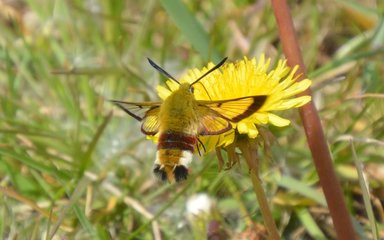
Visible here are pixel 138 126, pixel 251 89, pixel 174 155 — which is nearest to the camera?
pixel 174 155

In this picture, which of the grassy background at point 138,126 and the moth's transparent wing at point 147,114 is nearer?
the moth's transparent wing at point 147,114

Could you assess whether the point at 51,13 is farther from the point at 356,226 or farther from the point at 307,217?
the point at 356,226

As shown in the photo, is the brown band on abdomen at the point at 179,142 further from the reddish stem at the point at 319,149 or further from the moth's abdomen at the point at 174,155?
the reddish stem at the point at 319,149

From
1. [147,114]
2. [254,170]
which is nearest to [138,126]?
[147,114]

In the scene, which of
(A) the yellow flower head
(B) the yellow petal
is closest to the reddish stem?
(A) the yellow flower head

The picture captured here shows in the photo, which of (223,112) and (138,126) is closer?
(223,112)

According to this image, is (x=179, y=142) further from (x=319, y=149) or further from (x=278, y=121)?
(x=319, y=149)

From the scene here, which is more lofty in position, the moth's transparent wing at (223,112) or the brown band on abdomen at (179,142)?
the moth's transparent wing at (223,112)

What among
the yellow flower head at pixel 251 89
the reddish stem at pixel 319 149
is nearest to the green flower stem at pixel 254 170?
the yellow flower head at pixel 251 89
